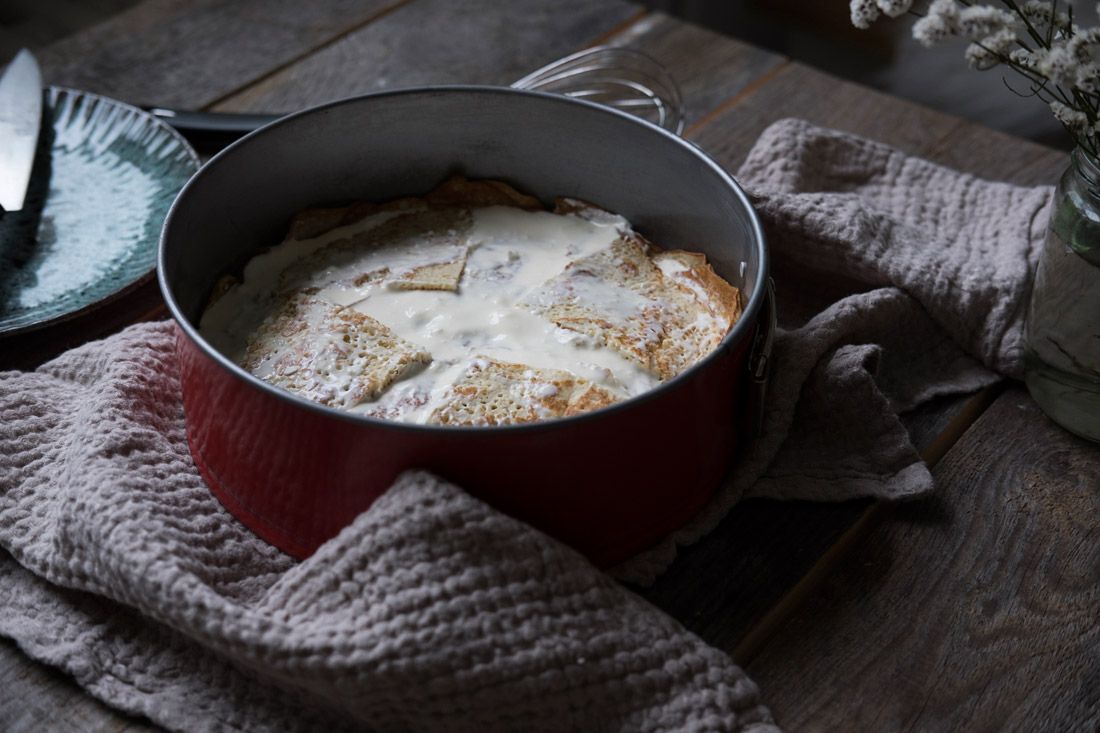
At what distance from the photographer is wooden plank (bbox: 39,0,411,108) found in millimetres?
1103

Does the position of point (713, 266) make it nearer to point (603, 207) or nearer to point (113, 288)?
point (603, 207)

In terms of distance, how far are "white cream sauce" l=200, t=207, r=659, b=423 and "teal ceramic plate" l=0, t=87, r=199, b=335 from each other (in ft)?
0.39

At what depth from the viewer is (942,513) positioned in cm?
72

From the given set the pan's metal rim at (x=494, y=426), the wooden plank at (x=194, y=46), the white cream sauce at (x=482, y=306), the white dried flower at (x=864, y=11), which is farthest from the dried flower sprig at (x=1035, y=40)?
the wooden plank at (x=194, y=46)

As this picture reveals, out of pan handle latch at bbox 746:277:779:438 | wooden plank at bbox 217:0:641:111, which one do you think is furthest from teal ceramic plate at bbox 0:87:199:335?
pan handle latch at bbox 746:277:779:438

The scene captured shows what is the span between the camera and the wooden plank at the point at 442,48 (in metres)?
1.10

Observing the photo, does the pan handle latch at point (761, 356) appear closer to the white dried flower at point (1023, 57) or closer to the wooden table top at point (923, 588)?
the wooden table top at point (923, 588)

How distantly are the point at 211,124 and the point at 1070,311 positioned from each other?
0.68 meters

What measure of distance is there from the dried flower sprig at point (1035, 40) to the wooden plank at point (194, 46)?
26.0 inches

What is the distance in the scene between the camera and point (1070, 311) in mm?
733

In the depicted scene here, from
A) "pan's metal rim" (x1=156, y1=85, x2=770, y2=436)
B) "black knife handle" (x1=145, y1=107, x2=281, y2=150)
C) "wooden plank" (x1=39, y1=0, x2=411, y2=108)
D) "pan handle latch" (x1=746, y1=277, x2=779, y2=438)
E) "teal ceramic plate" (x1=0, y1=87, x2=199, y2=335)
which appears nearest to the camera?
"pan's metal rim" (x1=156, y1=85, x2=770, y2=436)

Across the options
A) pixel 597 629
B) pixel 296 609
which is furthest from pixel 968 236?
pixel 296 609

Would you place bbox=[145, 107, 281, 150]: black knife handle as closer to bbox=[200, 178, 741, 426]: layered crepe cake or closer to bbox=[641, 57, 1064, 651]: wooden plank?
bbox=[200, 178, 741, 426]: layered crepe cake

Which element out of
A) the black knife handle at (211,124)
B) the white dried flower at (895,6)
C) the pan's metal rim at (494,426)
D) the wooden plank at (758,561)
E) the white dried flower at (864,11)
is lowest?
the wooden plank at (758,561)
